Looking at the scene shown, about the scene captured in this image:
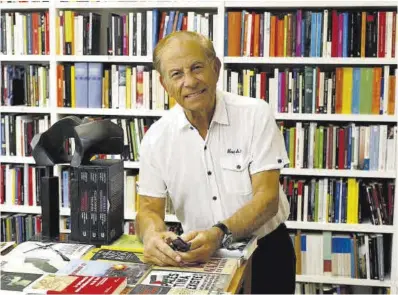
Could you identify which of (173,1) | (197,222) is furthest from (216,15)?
(197,222)

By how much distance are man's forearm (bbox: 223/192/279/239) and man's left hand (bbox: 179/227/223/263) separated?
9 cm

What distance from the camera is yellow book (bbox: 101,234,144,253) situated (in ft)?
5.41

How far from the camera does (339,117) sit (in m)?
3.09

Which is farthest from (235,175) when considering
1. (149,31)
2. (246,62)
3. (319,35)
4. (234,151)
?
(149,31)

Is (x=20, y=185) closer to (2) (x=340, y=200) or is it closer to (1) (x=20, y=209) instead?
(1) (x=20, y=209)

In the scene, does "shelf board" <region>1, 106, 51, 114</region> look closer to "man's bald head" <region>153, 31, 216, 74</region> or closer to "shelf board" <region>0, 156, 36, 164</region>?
"shelf board" <region>0, 156, 36, 164</region>

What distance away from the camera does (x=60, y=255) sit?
5.22ft

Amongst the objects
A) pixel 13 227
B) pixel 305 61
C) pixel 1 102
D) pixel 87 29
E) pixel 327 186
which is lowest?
pixel 13 227

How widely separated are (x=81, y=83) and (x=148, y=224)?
5.96ft

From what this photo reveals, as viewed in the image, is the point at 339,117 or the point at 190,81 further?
the point at 339,117

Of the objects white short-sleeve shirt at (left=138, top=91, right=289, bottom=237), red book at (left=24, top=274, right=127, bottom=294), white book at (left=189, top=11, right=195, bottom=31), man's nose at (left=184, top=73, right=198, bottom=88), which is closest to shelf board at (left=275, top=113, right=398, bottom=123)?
white book at (left=189, top=11, right=195, bottom=31)

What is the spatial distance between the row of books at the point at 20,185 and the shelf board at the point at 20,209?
2cm

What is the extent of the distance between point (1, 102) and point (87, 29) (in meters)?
0.71

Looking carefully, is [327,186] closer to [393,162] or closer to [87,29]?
[393,162]
